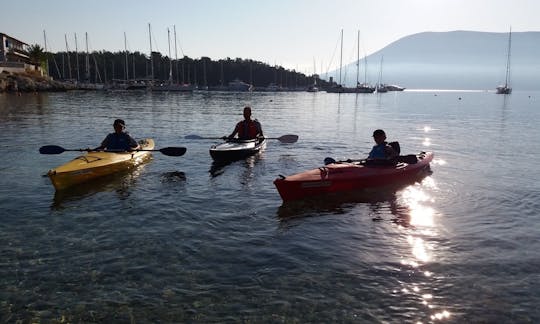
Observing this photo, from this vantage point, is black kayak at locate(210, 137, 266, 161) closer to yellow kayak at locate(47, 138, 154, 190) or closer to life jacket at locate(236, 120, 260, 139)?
life jacket at locate(236, 120, 260, 139)

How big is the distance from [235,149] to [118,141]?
4235mm

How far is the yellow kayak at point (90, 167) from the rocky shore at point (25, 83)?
236ft

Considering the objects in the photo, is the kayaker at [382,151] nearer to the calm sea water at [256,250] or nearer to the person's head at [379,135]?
the person's head at [379,135]

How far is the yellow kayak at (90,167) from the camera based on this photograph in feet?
37.1

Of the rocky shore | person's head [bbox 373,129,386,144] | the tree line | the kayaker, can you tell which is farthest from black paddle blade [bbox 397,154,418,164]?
the tree line

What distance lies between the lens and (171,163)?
1633 centimetres

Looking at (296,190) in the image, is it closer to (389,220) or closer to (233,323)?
(389,220)

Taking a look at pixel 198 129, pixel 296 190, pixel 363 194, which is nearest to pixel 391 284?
pixel 296 190

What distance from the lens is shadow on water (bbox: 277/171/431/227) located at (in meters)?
10.3

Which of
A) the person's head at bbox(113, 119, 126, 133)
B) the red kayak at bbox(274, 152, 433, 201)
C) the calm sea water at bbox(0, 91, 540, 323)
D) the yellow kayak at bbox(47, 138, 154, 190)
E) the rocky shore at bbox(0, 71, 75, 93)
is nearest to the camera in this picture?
the calm sea water at bbox(0, 91, 540, 323)

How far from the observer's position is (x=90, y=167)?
12211 millimetres

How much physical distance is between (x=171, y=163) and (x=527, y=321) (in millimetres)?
13060

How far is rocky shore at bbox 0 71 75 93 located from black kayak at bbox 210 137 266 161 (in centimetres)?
7134


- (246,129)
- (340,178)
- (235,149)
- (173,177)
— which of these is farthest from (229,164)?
(340,178)
